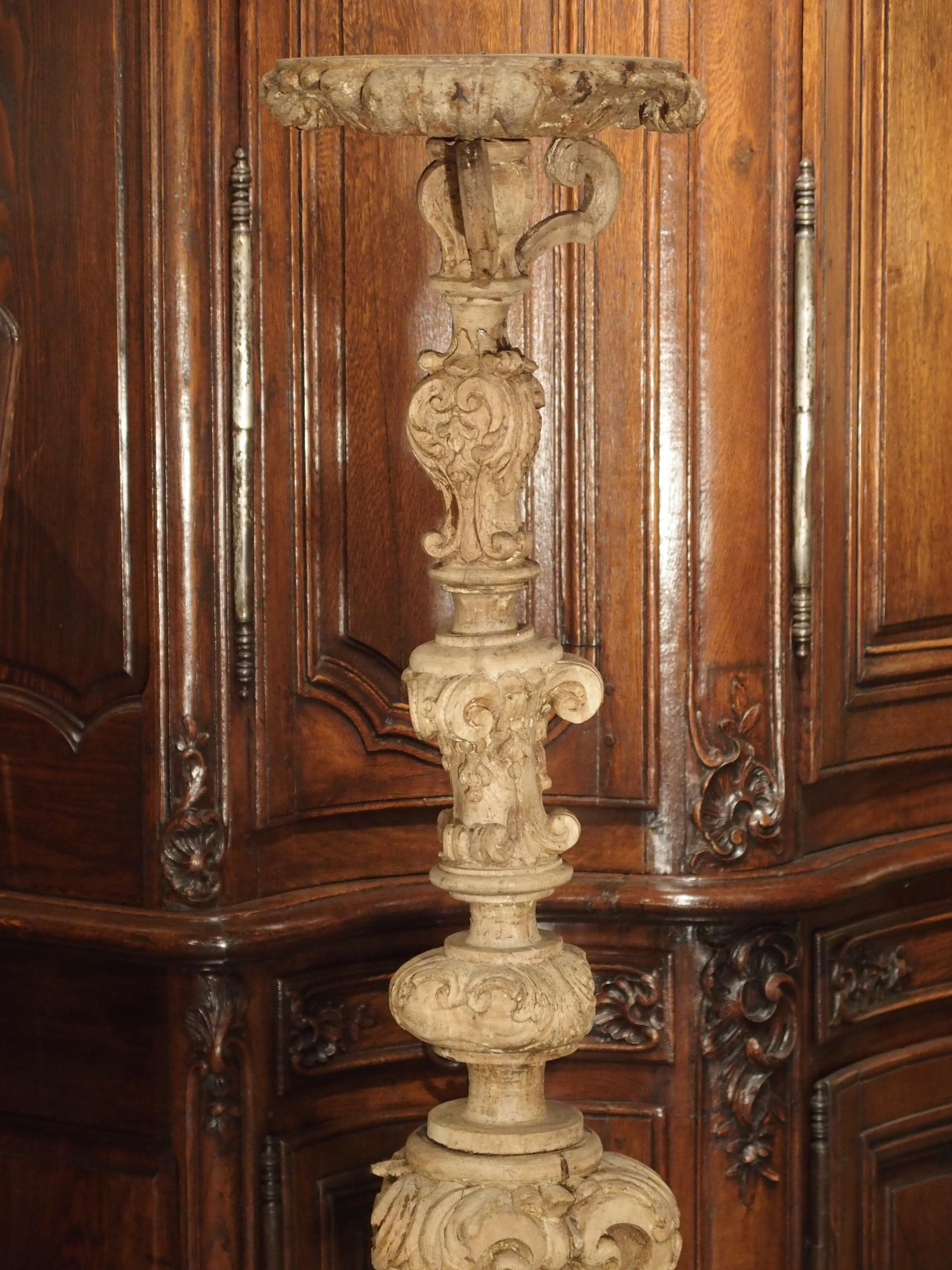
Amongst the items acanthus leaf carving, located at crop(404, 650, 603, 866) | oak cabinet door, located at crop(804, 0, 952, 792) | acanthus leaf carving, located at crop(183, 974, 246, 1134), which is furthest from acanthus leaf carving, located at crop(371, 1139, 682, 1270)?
oak cabinet door, located at crop(804, 0, 952, 792)

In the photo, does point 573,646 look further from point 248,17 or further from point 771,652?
point 248,17

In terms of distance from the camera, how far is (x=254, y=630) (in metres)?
2.08

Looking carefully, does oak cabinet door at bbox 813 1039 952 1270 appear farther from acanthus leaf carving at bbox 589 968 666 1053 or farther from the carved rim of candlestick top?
the carved rim of candlestick top

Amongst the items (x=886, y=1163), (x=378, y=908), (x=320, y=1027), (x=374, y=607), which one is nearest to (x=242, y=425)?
(x=374, y=607)

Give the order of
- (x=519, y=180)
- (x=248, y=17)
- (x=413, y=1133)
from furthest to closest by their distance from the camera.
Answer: (x=248, y=17) → (x=413, y=1133) → (x=519, y=180)

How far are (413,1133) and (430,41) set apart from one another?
107 centimetres

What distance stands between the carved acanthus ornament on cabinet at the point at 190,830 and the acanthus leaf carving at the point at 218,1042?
9cm

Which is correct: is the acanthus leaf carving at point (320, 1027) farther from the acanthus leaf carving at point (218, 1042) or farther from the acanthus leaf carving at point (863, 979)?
the acanthus leaf carving at point (863, 979)

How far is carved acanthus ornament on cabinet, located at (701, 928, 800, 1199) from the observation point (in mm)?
2186

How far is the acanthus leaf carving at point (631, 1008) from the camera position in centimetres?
220

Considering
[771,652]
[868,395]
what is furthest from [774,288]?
[771,652]

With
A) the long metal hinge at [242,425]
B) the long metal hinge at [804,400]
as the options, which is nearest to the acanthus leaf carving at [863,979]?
the long metal hinge at [804,400]

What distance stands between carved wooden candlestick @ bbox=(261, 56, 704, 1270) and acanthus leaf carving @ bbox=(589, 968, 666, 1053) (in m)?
0.48

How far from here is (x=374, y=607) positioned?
2.18m
